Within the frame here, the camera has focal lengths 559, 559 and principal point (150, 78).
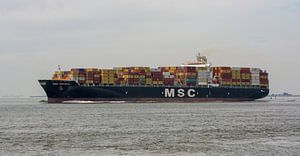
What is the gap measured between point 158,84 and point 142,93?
4.61 metres

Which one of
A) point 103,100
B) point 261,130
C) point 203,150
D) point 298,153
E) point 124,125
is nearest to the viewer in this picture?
point 298,153

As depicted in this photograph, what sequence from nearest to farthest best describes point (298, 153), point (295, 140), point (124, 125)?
point (298, 153) → point (295, 140) → point (124, 125)

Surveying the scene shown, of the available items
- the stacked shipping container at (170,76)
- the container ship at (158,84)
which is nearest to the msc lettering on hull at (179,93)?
the container ship at (158,84)

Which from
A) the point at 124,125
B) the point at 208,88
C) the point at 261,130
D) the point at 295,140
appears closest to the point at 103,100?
the point at 208,88

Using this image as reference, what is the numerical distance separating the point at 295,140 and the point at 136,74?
7788 centimetres

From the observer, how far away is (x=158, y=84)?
4670 inches

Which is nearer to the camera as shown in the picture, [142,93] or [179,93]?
[142,93]

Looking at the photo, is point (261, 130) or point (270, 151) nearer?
point (270, 151)

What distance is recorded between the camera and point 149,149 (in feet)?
121

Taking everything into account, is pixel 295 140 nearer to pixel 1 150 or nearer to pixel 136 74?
pixel 1 150

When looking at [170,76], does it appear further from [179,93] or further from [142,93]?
[142,93]

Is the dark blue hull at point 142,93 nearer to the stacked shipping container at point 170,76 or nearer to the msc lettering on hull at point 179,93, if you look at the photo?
the msc lettering on hull at point 179,93

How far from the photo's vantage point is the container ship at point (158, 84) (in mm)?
111188

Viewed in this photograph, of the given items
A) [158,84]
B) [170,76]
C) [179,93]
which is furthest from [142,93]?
[170,76]
